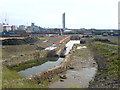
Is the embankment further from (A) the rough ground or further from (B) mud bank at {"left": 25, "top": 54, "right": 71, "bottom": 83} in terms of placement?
(A) the rough ground

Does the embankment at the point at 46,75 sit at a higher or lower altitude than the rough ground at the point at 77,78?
higher

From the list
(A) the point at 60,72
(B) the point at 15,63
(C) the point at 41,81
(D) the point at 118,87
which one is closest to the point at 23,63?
(B) the point at 15,63

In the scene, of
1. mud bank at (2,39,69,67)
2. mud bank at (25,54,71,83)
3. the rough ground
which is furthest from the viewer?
mud bank at (2,39,69,67)

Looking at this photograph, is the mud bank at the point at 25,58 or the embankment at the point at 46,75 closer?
the embankment at the point at 46,75

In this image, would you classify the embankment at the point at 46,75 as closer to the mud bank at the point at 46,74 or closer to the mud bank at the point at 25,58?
the mud bank at the point at 46,74

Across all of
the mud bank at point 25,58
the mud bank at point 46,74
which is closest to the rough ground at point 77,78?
the mud bank at point 46,74

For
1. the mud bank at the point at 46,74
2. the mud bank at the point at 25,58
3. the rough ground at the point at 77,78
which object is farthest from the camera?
the mud bank at the point at 25,58

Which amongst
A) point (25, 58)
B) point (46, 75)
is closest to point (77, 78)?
point (46, 75)

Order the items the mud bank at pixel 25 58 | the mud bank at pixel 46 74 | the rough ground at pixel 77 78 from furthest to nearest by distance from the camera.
Answer: the mud bank at pixel 25 58
the mud bank at pixel 46 74
the rough ground at pixel 77 78

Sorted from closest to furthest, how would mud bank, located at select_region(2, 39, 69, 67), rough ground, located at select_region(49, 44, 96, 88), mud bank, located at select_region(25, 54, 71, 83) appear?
rough ground, located at select_region(49, 44, 96, 88)
mud bank, located at select_region(25, 54, 71, 83)
mud bank, located at select_region(2, 39, 69, 67)

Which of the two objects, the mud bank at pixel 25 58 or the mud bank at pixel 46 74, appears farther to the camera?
the mud bank at pixel 25 58

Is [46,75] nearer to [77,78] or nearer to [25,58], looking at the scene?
[77,78]

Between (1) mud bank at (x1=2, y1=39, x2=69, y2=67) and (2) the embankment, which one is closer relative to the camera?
(2) the embankment

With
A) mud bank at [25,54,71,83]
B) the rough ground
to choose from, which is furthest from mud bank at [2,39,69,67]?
the rough ground
